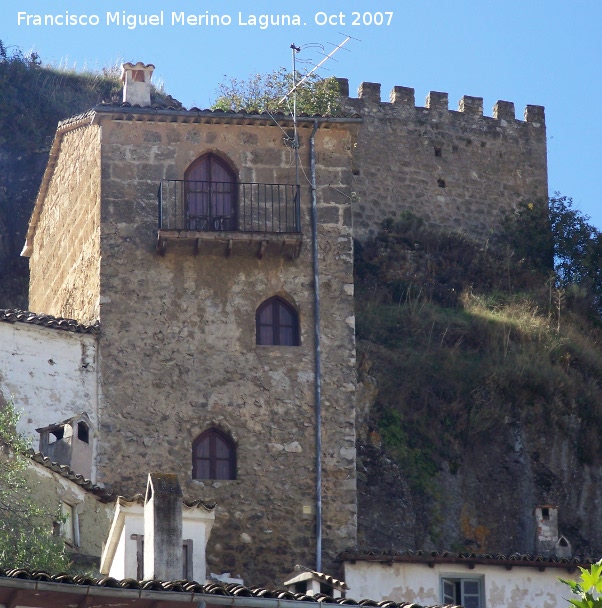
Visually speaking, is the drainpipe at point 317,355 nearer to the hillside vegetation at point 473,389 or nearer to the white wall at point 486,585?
the white wall at point 486,585

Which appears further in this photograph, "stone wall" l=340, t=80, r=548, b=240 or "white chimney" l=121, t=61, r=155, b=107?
"stone wall" l=340, t=80, r=548, b=240

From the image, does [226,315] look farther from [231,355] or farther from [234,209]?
[234,209]

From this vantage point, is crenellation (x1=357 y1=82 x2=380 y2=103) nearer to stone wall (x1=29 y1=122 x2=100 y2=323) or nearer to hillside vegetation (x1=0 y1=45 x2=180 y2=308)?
hillside vegetation (x1=0 y1=45 x2=180 y2=308)

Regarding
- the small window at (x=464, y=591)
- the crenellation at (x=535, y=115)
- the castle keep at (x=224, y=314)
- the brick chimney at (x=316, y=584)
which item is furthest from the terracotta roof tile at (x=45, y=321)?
the crenellation at (x=535, y=115)

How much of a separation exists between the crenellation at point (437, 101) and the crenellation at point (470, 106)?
1.63 ft

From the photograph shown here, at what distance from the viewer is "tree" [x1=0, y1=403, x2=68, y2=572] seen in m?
22.0

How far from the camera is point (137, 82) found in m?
31.4

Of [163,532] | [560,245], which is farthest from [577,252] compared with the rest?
[163,532]

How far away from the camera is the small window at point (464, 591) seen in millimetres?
25031

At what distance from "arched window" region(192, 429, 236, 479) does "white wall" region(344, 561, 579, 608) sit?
4056 mm

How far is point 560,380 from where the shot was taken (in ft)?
119

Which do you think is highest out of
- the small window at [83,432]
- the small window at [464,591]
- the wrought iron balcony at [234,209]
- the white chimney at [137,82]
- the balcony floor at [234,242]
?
the white chimney at [137,82]

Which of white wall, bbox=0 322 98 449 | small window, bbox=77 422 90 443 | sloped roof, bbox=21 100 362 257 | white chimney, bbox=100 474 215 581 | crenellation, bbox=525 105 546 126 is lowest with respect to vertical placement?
white chimney, bbox=100 474 215 581

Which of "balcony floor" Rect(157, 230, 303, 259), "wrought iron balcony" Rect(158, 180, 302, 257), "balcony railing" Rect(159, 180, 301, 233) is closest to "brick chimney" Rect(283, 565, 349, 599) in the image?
"balcony floor" Rect(157, 230, 303, 259)
